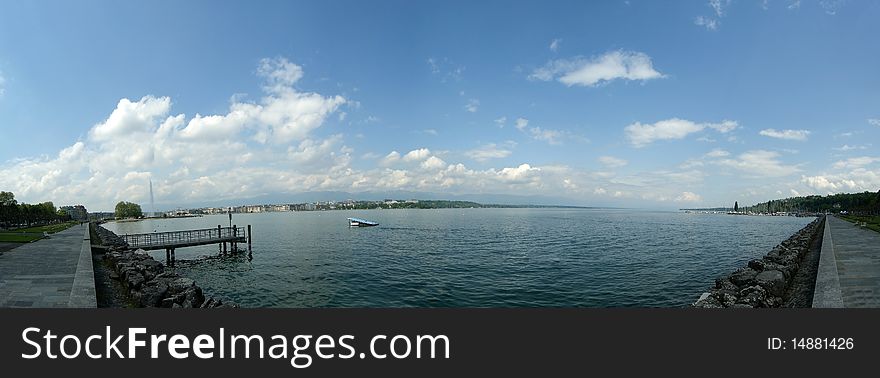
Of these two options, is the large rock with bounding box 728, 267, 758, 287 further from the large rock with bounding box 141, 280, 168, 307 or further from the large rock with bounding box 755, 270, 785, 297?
the large rock with bounding box 141, 280, 168, 307

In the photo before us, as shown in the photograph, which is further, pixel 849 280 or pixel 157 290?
pixel 157 290

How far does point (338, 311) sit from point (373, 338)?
35.4 inches

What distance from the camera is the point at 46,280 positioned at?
1551 cm

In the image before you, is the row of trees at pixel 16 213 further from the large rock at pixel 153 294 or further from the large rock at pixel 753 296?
the large rock at pixel 753 296

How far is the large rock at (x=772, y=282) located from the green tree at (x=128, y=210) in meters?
219

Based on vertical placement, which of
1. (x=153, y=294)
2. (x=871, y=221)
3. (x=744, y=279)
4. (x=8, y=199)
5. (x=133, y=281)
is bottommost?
(x=871, y=221)

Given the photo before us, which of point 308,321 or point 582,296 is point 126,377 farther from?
point 582,296

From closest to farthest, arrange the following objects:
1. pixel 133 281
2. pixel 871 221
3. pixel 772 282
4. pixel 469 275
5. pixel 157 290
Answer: pixel 157 290, pixel 772 282, pixel 133 281, pixel 469 275, pixel 871 221

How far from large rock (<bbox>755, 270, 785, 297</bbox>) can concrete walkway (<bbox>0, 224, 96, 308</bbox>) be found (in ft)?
79.0

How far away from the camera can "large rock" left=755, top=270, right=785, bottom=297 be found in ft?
54.7

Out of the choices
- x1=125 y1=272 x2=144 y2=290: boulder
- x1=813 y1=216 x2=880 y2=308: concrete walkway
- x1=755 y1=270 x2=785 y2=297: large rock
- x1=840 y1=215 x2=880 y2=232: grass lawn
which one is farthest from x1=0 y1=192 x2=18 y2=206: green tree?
x1=840 y1=215 x2=880 y2=232: grass lawn

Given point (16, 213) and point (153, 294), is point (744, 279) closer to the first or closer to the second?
point (153, 294)

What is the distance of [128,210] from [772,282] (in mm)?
223703

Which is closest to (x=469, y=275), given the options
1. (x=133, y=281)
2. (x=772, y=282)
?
(x=772, y=282)
